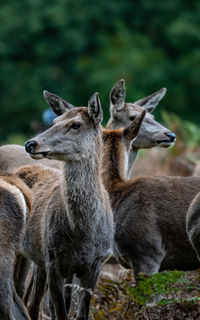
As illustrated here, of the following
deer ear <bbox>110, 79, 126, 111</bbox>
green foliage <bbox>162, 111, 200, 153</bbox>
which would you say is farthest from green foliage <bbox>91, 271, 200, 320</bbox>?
green foliage <bbox>162, 111, 200, 153</bbox>

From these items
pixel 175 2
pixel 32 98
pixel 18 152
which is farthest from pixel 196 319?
pixel 175 2

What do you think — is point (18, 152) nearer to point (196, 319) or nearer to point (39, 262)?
point (39, 262)

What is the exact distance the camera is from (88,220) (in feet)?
27.5

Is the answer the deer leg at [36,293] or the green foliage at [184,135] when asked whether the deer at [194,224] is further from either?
the green foliage at [184,135]

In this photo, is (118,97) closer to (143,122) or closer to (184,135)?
(143,122)

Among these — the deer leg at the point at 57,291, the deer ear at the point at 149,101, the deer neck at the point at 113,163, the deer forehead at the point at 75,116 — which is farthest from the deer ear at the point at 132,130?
the deer ear at the point at 149,101

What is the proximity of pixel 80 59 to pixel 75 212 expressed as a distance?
31.9m

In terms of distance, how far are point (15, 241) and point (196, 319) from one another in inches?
64.5

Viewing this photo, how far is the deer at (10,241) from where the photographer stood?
7.25 meters

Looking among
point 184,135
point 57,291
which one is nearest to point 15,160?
point 57,291

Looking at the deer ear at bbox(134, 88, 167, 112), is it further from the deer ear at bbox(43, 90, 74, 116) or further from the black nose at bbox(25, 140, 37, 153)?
the black nose at bbox(25, 140, 37, 153)

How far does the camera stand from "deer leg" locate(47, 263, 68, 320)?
8.20 meters

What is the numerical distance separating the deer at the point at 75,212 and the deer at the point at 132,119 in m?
2.62

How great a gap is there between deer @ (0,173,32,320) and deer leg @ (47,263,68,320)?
67cm
